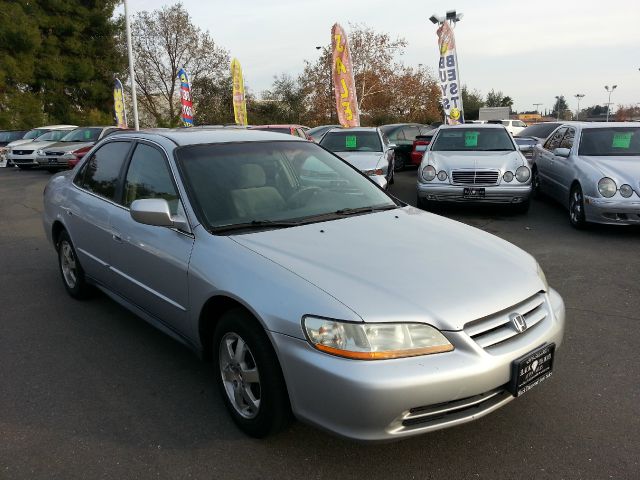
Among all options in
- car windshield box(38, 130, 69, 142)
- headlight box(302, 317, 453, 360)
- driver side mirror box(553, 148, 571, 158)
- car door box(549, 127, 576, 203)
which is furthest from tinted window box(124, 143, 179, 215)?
car windshield box(38, 130, 69, 142)

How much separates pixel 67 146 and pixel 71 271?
13.7 m

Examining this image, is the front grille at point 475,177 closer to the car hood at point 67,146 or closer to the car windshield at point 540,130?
the car windshield at point 540,130

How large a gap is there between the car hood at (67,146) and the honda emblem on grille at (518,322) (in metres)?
16.6

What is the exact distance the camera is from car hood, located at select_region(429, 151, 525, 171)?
815cm

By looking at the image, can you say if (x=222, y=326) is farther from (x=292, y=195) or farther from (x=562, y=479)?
(x=562, y=479)

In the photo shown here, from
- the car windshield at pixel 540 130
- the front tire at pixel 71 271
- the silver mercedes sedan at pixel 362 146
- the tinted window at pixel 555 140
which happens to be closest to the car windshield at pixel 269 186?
the front tire at pixel 71 271

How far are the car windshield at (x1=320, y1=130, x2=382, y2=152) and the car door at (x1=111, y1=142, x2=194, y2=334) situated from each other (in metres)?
7.44

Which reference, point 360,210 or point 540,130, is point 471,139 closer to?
point 540,130

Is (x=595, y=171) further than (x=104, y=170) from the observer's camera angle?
Yes

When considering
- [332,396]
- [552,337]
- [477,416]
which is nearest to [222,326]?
[332,396]

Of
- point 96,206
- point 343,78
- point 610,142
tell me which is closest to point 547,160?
point 610,142

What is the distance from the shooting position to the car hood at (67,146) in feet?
54.3

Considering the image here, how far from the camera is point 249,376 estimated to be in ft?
8.59

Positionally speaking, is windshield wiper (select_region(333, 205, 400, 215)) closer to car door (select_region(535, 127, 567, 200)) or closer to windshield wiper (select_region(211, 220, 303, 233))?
windshield wiper (select_region(211, 220, 303, 233))
